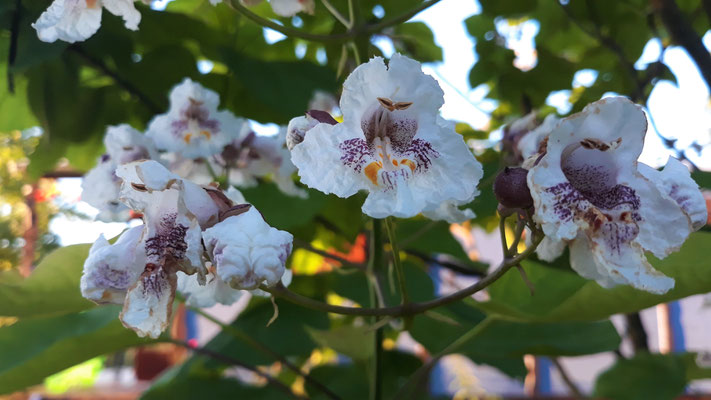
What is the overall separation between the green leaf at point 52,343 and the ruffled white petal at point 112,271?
0.65 ft

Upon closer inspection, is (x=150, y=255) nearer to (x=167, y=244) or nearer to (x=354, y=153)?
(x=167, y=244)

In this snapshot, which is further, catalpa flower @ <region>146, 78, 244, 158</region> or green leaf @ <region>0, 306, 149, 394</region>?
catalpa flower @ <region>146, 78, 244, 158</region>

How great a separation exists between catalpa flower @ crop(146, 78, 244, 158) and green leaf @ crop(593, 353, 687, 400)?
2.01 ft

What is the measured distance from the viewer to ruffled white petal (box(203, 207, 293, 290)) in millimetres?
302

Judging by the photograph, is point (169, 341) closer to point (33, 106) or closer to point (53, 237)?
point (33, 106)

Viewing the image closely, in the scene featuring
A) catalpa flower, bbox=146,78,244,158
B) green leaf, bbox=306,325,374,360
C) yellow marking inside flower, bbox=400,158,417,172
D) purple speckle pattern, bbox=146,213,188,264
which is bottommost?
green leaf, bbox=306,325,374,360

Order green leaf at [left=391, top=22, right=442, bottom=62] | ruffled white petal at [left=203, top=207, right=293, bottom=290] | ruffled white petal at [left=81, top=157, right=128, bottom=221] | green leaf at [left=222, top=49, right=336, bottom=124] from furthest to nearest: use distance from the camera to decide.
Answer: green leaf at [left=391, top=22, right=442, bottom=62] → green leaf at [left=222, top=49, right=336, bottom=124] → ruffled white petal at [left=81, top=157, right=128, bottom=221] → ruffled white petal at [left=203, top=207, right=293, bottom=290]

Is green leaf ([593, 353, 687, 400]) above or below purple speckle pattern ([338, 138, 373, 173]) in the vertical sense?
below

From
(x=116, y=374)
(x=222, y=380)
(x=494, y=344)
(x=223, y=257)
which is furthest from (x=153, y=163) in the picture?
(x=116, y=374)

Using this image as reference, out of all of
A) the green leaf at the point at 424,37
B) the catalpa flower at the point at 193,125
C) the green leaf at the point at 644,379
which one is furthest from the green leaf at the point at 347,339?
the green leaf at the point at 424,37

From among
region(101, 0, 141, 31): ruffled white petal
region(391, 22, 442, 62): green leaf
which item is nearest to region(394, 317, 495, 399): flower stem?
region(101, 0, 141, 31): ruffled white petal

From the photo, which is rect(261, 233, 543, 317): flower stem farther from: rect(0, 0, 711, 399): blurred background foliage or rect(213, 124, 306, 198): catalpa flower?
rect(213, 124, 306, 198): catalpa flower

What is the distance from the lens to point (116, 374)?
182 inches

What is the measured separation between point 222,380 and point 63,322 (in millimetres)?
274
